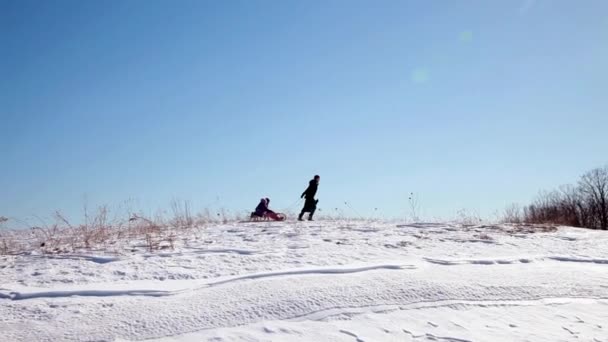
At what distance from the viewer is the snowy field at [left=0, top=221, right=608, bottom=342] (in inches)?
109

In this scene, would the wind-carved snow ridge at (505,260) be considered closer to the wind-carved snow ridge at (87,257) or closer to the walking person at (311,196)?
the wind-carved snow ridge at (87,257)

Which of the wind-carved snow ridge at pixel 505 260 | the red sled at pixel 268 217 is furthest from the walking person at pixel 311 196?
the wind-carved snow ridge at pixel 505 260

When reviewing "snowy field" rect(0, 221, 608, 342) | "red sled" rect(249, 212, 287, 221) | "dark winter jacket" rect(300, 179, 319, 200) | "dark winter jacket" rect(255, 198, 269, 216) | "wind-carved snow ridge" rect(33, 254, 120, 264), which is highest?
"dark winter jacket" rect(300, 179, 319, 200)

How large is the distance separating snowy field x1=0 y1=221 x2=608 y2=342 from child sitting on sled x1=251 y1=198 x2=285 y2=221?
455cm

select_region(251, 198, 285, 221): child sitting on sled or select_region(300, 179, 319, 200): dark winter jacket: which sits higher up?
select_region(300, 179, 319, 200): dark winter jacket

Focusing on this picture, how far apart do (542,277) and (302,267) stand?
251 centimetres

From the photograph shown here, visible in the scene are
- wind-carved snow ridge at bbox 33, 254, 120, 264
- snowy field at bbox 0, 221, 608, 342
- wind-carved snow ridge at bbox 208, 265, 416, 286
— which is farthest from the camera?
wind-carved snow ridge at bbox 33, 254, 120, 264

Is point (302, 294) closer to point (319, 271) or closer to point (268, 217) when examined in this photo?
point (319, 271)

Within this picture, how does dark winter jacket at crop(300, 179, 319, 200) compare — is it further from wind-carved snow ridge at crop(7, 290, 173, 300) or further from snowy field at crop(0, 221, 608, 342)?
wind-carved snow ridge at crop(7, 290, 173, 300)

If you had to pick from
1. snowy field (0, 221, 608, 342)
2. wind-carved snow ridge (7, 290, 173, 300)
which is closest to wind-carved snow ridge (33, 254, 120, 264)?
snowy field (0, 221, 608, 342)

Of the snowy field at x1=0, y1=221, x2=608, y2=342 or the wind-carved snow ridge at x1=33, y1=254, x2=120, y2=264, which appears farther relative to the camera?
the wind-carved snow ridge at x1=33, y1=254, x2=120, y2=264

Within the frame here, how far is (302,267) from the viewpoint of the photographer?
13.5ft

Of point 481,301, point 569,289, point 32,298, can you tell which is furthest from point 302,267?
point 569,289

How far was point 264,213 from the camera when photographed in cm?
1009
